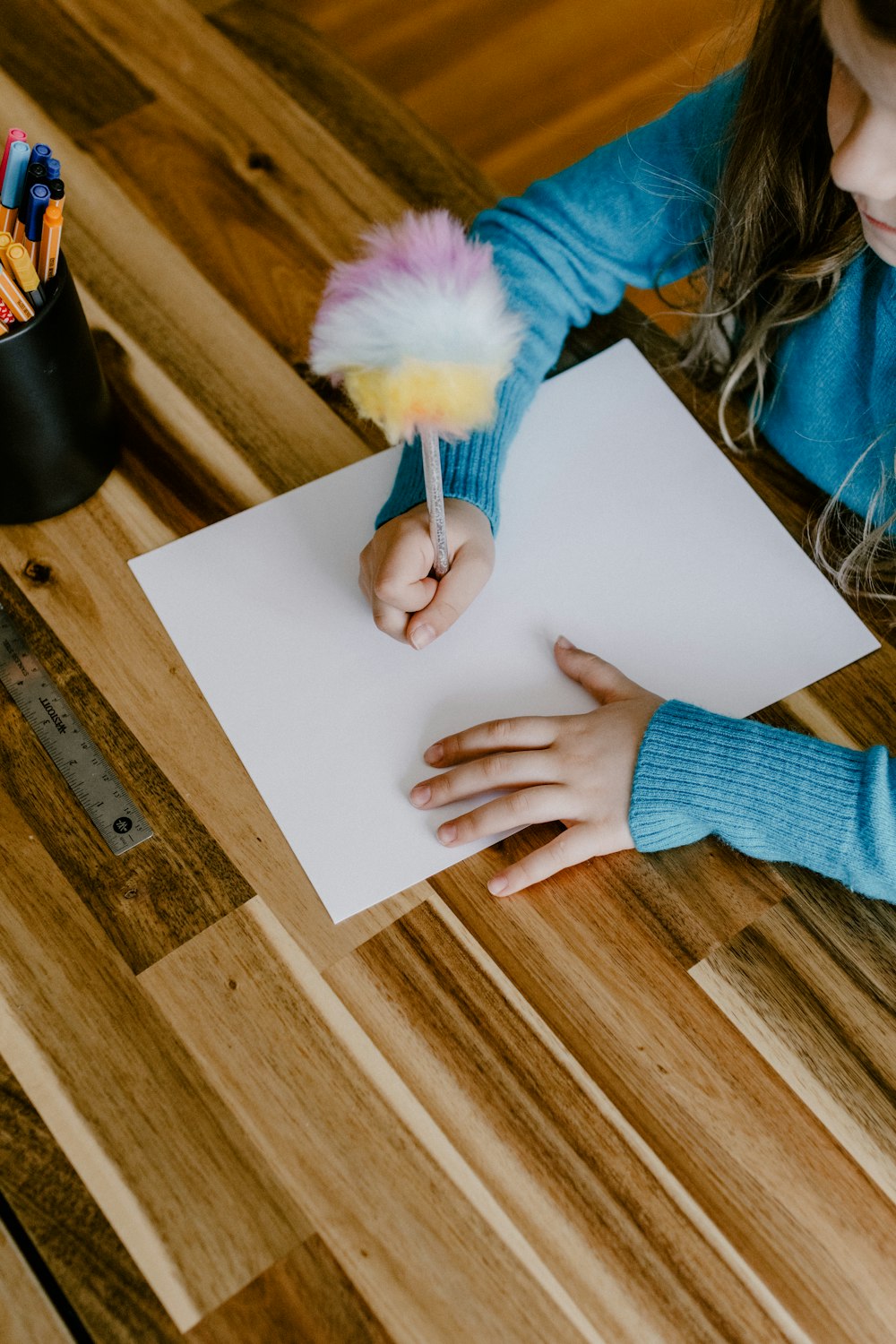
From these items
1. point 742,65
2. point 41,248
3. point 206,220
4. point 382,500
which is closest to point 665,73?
point 742,65

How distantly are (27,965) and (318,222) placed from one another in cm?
62

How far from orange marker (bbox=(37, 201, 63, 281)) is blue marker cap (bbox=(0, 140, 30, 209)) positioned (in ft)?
0.09

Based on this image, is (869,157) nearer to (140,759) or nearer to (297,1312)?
(140,759)

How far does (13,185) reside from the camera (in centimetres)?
61

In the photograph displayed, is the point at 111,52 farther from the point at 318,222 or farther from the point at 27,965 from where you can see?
the point at 27,965

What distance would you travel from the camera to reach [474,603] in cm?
72

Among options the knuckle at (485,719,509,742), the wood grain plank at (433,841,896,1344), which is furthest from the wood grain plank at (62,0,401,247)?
the wood grain plank at (433,841,896,1344)

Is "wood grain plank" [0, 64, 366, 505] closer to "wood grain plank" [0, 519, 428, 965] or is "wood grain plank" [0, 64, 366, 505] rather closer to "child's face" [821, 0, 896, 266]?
"wood grain plank" [0, 519, 428, 965]

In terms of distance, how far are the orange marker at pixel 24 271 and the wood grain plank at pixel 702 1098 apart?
1.35 feet

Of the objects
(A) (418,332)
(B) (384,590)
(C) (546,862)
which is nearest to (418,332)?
(A) (418,332)

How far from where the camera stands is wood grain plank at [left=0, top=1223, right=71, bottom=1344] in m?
0.52

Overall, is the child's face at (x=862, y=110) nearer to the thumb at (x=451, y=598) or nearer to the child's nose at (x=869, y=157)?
the child's nose at (x=869, y=157)

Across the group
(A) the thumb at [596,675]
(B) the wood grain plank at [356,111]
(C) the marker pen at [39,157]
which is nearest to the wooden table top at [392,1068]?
(A) the thumb at [596,675]

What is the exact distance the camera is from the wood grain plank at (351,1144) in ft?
1.73
